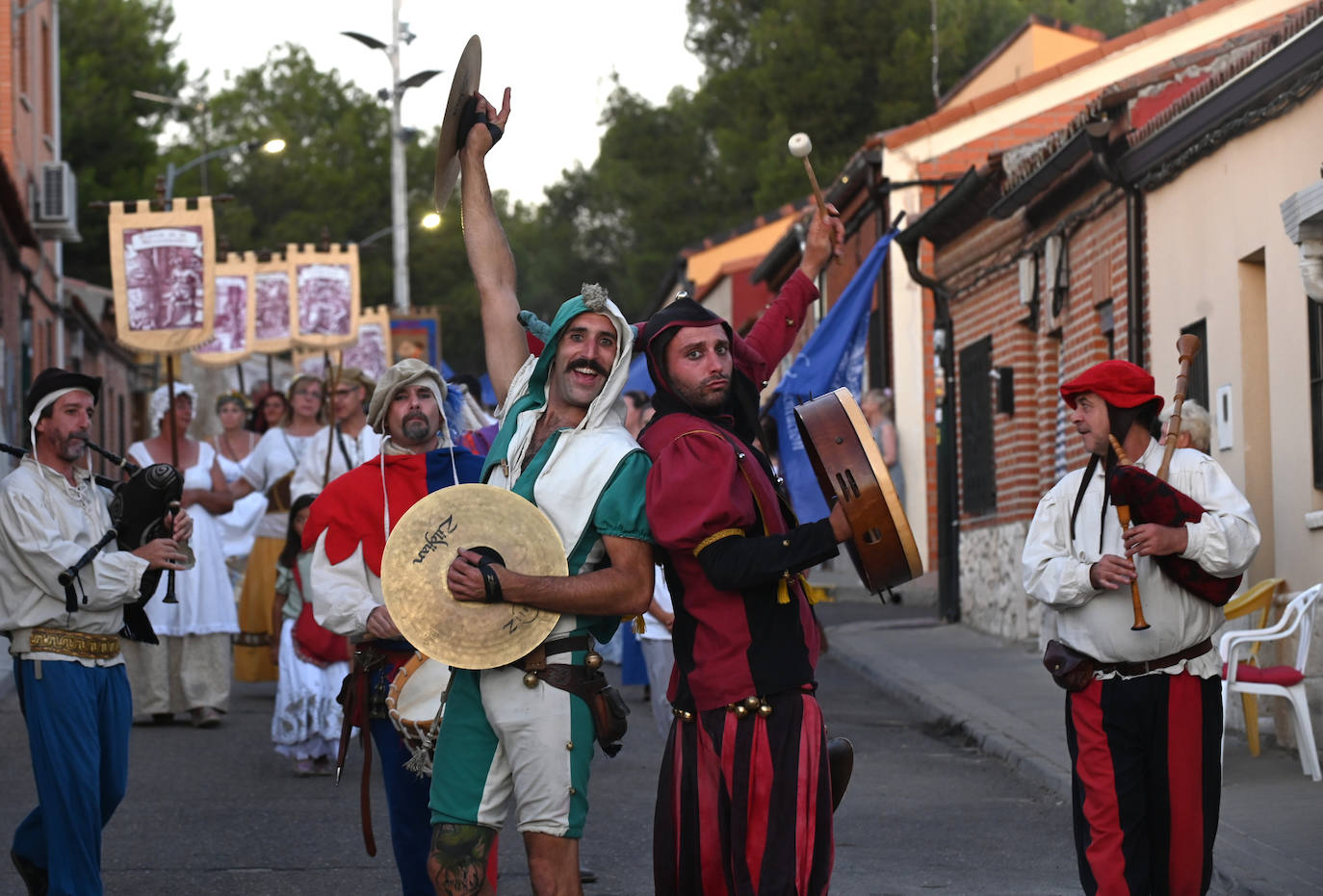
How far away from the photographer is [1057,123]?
2397cm

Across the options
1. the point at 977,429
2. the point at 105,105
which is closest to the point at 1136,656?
the point at 977,429

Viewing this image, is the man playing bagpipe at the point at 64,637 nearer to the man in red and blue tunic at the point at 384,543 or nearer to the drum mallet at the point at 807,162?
the man in red and blue tunic at the point at 384,543

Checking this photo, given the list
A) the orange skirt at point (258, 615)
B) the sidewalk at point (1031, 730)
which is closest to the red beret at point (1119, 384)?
the sidewalk at point (1031, 730)

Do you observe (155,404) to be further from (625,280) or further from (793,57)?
(625,280)

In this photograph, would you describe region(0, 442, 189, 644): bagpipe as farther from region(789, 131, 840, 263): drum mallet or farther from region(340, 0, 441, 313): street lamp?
region(340, 0, 441, 313): street lamp

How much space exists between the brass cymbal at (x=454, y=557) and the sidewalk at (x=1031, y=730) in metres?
3.50

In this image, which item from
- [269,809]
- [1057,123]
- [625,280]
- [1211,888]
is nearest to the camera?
[1211,888]

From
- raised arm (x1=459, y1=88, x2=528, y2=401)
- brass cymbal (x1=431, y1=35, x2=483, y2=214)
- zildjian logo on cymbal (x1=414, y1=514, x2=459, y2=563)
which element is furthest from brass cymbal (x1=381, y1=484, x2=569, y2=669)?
brass cymbal (x1=431, y1=35, x2=483, y2=214)

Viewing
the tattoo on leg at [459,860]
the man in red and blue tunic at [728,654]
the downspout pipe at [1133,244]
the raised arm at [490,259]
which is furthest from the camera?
the downspout pipe at [1133,244]

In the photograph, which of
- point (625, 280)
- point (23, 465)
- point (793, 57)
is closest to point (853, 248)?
point (793, 57)

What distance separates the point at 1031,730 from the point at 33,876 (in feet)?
22.1

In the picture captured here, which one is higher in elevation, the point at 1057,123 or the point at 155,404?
the point at 1057,123

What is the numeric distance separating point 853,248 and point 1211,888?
23537 mm

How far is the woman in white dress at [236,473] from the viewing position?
1395 cm
